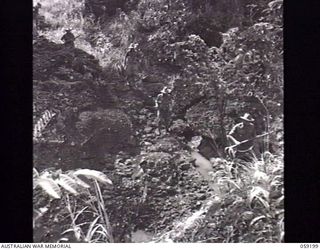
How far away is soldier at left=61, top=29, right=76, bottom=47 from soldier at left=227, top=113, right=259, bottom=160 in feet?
2.72

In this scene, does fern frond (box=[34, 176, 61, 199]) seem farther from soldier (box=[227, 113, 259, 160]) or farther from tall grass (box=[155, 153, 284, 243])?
soldier (box=[227, 113, 259, 160])

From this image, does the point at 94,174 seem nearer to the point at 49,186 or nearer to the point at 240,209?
the point at 49,186

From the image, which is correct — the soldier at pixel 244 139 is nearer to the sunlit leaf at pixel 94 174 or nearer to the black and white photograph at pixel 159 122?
the black and white photograph at pixel 159 122

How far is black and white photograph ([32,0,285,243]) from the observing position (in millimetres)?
2674

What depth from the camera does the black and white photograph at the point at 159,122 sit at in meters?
2.67

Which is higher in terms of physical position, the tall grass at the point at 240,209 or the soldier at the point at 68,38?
the soldier at the point at 68,38

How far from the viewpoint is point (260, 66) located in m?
2.69

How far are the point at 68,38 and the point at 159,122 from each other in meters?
0.56

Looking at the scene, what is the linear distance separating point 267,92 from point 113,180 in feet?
2.64

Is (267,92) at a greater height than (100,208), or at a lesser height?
greater

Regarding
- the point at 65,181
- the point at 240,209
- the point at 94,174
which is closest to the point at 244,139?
the point at 240,209

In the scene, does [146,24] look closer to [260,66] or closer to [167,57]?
[167,57]

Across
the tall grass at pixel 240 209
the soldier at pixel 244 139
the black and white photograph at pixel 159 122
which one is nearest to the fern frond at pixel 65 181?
the black and white photograph at pixel 159 122
